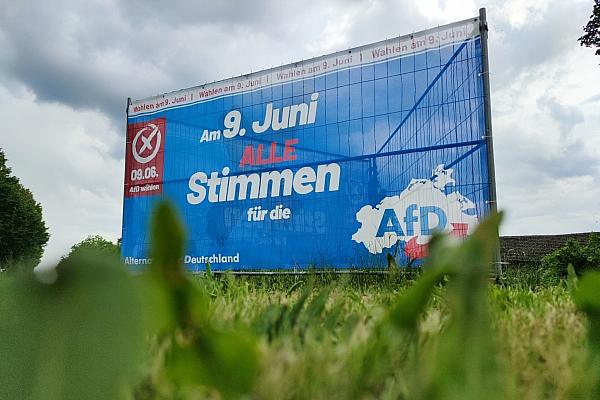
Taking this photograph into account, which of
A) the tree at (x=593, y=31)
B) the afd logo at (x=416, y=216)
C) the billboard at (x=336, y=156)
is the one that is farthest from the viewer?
the tree at (x=593, y=31)

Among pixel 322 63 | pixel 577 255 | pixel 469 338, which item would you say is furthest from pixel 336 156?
pixel 577 255

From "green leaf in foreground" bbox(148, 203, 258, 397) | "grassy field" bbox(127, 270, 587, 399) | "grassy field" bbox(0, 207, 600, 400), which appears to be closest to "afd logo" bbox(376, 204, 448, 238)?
"grassy field" bbox(127, 270, 587, 399)

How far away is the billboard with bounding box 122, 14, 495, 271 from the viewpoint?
4.79m

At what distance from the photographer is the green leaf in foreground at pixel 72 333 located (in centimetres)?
20

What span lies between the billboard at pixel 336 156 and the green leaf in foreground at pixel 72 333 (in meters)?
4.03

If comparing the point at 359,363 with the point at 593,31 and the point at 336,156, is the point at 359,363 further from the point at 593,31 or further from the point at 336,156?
the point at 593,31

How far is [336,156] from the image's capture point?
214 inches

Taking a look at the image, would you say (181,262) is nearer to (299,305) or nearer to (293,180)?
(299,305)

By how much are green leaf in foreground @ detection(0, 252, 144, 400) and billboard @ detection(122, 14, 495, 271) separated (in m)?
4.03

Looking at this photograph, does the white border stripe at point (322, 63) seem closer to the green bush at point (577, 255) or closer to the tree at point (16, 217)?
the green bush at point (577, 255)

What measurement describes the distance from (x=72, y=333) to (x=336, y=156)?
17.3 ft

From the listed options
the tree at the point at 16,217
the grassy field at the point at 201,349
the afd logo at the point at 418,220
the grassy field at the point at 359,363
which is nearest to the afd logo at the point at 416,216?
the afd logo at the point at 418,220

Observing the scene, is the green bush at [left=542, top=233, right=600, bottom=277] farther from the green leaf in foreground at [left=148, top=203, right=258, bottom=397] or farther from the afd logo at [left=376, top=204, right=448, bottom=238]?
the green leaf in foreground at [left=148, top=203, right=258, bottom=397]

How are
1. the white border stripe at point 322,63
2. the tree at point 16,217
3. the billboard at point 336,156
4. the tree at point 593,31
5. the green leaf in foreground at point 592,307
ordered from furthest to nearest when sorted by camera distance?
the tree at point 16,217 < the tree at point 593,31 < the white border stripe at point 322,63 < the billboard at point 336,156 < the green leaf in foreground at point 592,307
